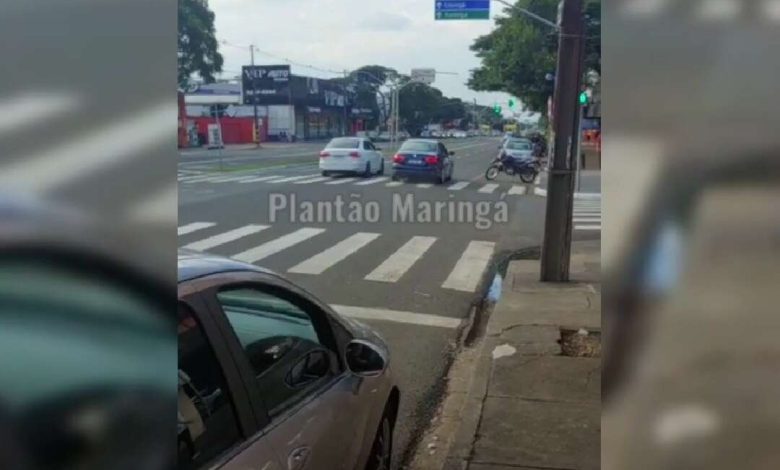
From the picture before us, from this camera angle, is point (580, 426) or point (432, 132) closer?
point (580, 426)

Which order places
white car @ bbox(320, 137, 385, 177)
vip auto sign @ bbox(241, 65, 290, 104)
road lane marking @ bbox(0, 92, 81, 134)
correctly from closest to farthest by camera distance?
road lane marking @ bbox(0, 92, 81, 134) → vip auto sign @ bbox(241, 65, 290, 104) → white car @ bbox(320, 137, 385, 177)

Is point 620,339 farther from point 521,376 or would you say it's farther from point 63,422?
point 521,376

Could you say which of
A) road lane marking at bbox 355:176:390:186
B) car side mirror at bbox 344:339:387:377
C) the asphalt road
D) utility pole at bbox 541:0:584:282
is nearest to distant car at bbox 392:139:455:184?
road lane marking at bbox 355:176:390:186

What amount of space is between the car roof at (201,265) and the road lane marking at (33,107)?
1.88 ft

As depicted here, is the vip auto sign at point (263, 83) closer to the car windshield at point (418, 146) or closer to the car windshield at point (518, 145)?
the car windshield at point (418, 146)

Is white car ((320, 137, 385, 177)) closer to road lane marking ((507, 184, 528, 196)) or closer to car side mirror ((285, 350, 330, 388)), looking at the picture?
road lane marking ((507, 184, 528, 196))

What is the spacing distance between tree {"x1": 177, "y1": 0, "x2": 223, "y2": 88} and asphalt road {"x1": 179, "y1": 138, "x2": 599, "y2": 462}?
28cm

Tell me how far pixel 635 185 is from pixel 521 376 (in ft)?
12.0

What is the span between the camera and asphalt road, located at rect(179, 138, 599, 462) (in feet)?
19.3

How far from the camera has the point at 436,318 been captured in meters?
6.79

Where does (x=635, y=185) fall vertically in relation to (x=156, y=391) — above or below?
above

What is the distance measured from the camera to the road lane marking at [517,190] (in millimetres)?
19391

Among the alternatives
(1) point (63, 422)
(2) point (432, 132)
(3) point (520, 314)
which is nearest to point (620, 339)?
(1) point (63, 422)

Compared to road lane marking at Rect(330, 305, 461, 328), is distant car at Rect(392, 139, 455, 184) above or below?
above
